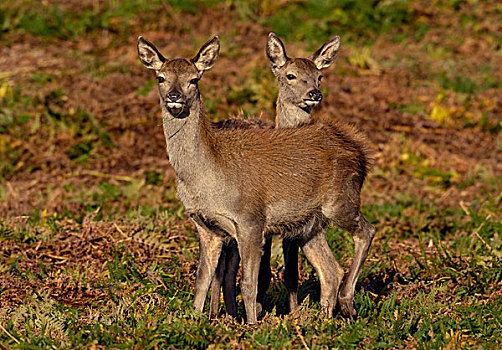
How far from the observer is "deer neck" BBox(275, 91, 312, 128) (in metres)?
8.12

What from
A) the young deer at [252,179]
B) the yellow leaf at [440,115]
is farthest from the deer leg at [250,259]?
the yellow leaf at [440,115]

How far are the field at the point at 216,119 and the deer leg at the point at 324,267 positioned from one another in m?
0.27

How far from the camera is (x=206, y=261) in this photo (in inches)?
267

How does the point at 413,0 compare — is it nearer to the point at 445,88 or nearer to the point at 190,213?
the point at 445,88

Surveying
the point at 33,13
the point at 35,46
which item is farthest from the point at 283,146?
the point at 33,13

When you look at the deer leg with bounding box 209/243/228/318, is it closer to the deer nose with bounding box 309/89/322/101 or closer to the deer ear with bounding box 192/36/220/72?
the deer ear with bounding box 192/36/220/72

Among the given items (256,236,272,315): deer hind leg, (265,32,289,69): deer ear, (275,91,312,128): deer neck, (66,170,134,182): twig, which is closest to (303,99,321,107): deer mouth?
(275,91,312,128): deer neck

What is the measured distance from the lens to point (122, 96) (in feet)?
45.1

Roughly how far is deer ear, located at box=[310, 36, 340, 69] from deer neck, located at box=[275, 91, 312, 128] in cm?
71

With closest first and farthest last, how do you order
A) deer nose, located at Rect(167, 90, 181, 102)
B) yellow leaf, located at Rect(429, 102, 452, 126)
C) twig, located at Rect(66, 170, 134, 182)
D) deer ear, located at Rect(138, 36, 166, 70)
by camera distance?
deer nose, located at Rect(167, 90, 181, 102)
deer ear, located at Rect(138, 36, 166, 70)
twig, located at Rect(66, 170, 134, 182)
yellow leaf, located at Rect(429, 102, 452, 126)

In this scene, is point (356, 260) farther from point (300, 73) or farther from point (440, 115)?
point (440, 115)

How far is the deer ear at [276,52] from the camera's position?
8.41 m

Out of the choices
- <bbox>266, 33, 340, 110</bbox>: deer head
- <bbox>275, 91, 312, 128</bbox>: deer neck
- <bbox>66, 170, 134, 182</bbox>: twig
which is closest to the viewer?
<bbox>266, 33, 340, 110</bbox>: deer head

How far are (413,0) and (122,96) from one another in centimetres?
888
